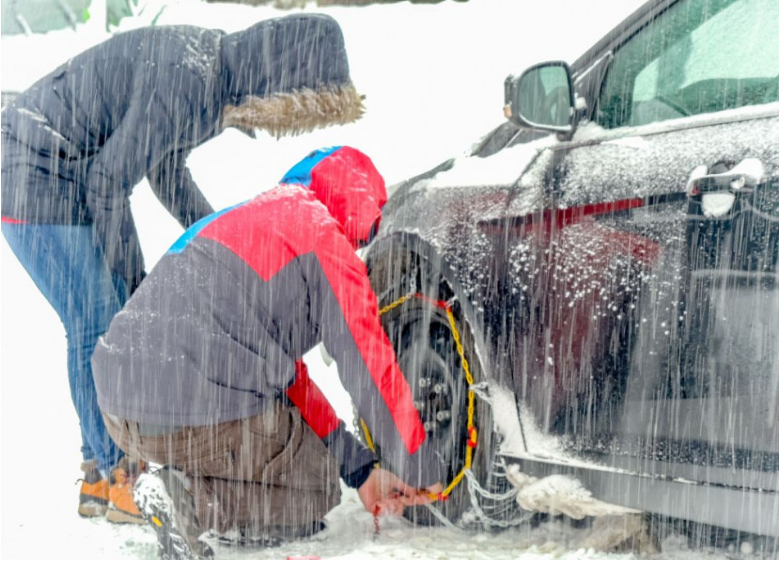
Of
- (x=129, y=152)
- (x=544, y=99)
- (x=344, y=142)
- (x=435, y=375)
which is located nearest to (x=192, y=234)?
(x=129, y=152)

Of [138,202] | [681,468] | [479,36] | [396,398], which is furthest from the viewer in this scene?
[479,36]

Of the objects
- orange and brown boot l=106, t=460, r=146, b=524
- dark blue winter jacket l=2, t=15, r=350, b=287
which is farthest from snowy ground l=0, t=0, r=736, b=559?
dark blue winter jacket l=2, t=15, r=350, b=287

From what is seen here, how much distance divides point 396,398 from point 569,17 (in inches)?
454

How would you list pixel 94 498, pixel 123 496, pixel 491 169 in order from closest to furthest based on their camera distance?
1. pixel 491 169
2. pixel 123 496
3. pixel 94 498

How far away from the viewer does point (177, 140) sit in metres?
3.11

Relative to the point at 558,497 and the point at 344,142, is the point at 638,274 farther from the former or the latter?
the point at 344,142

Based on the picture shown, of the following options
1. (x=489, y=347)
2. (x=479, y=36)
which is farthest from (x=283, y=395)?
(x=479, y=36)

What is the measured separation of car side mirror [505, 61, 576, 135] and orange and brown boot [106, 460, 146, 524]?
1.79 meters

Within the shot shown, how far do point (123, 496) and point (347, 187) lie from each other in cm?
→ 141

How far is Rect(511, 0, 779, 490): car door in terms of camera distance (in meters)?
2.00

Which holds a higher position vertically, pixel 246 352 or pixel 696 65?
pixel 696 65

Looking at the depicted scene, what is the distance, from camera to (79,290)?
3166 mm

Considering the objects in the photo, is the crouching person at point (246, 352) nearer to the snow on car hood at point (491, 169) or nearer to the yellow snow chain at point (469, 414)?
the yellow snow chain at point (469, 414)

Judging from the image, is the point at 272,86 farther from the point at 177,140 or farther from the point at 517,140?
the point at 517,140
